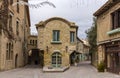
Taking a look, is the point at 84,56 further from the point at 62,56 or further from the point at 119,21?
Answer: the point at 119,21

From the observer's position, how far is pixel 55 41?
146 feet

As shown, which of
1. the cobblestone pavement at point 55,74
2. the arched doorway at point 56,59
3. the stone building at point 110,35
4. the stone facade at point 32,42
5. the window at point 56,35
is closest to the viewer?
the cobblestone pavement at point 55,74

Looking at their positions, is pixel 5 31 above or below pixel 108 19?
below

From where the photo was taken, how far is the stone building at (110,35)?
26.6m

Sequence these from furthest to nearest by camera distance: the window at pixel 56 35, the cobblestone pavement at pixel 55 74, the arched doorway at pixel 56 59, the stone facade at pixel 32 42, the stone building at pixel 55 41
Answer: the stone facade at pixel 32 42 → the window at pixel 56 35 → the stone building at pixel 55 41 → the arched doorway at pixel 56 59 → the cobblestone pavement at pixel 55 74

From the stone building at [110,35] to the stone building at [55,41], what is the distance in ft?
39.1

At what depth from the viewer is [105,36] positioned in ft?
101

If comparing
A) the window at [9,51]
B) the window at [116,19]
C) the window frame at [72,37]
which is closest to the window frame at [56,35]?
the window frame at [72,37]

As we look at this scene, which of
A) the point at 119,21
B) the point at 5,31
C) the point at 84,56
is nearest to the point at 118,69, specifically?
the point at 119,21

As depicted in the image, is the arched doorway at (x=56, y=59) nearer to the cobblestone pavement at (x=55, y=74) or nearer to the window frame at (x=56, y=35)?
the window frame at (x=56, y=35)

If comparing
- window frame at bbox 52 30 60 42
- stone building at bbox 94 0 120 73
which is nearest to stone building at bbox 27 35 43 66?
window frame at bbox 52 30 60 42

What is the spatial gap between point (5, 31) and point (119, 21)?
80.5 ft

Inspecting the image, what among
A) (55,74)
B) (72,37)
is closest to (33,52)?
(72,37)

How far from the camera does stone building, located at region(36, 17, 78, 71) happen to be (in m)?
44.2
